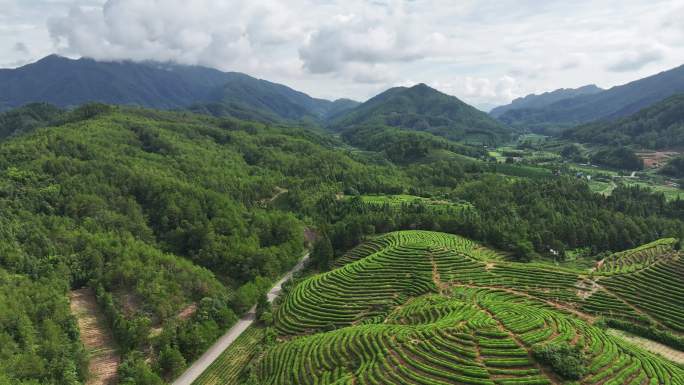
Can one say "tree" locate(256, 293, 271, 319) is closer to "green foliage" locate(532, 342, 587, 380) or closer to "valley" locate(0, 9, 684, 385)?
"valley" locate(0, 9, 684, 385)

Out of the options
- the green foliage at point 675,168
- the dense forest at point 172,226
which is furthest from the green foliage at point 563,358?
the green foliage at point 675,168

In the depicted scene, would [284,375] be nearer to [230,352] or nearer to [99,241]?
[230,352]

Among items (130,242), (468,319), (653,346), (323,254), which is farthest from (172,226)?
(653,346)

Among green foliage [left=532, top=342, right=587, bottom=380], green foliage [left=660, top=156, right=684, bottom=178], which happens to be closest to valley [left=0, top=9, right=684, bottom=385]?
green foliage [left=532, top=342, right=587, bottom=380]

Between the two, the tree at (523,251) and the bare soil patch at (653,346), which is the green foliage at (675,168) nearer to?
the tree at (523,251)

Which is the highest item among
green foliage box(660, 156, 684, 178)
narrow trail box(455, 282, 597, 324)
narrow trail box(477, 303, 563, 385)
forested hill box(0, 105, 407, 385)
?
forested hill box(0, 105, 407, 385)

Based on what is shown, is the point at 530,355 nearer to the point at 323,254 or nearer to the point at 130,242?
the point at 323,254
